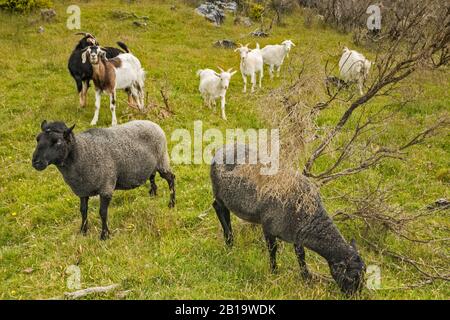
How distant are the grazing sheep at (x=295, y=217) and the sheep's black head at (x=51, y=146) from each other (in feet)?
8.83

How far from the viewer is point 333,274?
723cm

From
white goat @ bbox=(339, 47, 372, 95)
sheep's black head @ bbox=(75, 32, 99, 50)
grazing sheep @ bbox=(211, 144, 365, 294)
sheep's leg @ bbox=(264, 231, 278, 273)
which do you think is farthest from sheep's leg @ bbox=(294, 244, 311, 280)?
sheep's black head @ bbox=(75, 32, 99, 50)

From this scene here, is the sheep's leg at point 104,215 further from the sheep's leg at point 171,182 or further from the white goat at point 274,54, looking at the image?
the white goat at point 274,54

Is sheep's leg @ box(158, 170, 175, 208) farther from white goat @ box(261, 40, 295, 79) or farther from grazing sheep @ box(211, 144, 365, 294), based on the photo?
white goat @ box(261, 40, 295, 79)

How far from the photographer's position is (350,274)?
7.05m

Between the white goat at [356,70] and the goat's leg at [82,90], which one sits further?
the goat's leg at [82,90]

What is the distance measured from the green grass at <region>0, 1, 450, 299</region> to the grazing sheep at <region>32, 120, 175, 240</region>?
71 cm

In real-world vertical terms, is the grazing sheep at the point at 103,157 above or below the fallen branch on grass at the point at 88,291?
above

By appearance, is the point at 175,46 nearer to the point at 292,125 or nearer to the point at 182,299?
the point at 292,125

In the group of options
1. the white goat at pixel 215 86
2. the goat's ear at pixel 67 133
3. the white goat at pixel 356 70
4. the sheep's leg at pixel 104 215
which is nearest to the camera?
the goat's ear at pixel 67 133

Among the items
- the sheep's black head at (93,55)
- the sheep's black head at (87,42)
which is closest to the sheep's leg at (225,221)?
the sheep's black head at (93,55)

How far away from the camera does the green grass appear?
7535mm

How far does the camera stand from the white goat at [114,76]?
14.8 metres

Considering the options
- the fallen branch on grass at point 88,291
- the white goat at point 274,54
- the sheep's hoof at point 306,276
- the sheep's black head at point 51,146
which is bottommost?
the fallen branch on grass at point 88,291
